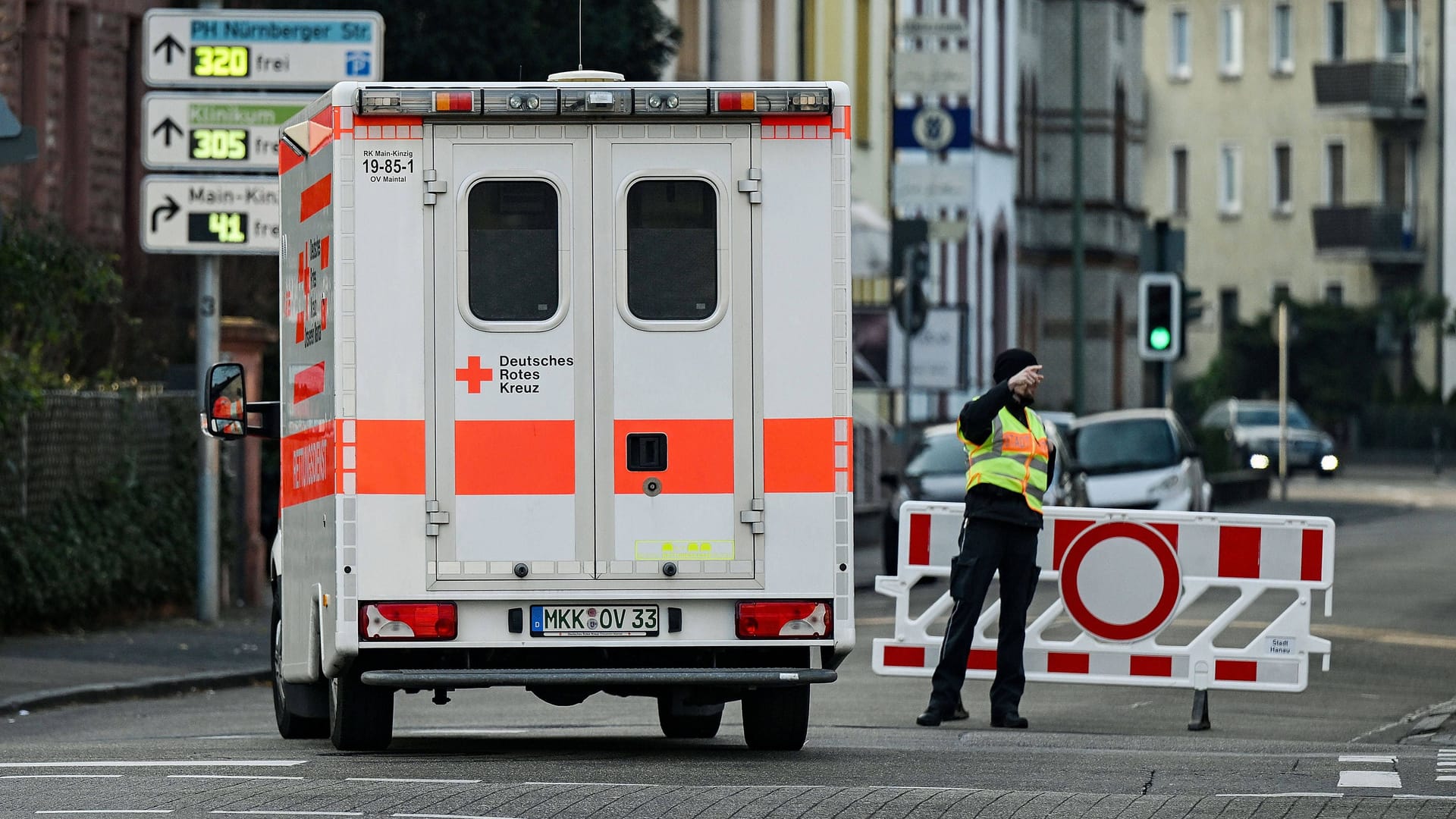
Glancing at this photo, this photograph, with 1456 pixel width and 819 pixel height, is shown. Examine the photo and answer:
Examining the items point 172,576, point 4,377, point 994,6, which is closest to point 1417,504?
point 994,6

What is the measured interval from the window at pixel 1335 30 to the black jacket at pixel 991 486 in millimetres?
64435

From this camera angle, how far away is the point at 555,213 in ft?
38.2

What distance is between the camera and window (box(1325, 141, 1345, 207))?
77375mm

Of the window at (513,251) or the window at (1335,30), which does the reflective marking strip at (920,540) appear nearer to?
the window at (513,251)

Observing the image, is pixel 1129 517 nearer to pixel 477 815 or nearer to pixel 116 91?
pixel 477 815

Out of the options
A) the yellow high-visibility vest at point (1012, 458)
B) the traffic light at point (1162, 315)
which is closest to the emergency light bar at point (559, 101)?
the yellow high-visibility vest at point (1012, 458)

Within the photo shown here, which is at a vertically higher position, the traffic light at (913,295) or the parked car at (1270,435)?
the traffic light at (913,295)

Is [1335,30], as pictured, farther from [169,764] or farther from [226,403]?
[169,764]

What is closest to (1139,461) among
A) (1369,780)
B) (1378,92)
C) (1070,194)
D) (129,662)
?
(129,662)

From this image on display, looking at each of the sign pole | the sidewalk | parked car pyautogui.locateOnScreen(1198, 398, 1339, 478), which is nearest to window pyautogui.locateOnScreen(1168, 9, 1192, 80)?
parked car pyautogui.locateOnScreen(1198, 398, 1339, 478)

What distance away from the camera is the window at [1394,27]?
250 ft

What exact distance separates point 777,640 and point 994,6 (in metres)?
49.2

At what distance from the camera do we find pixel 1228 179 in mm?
78562

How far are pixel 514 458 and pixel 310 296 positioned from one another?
1.21m
